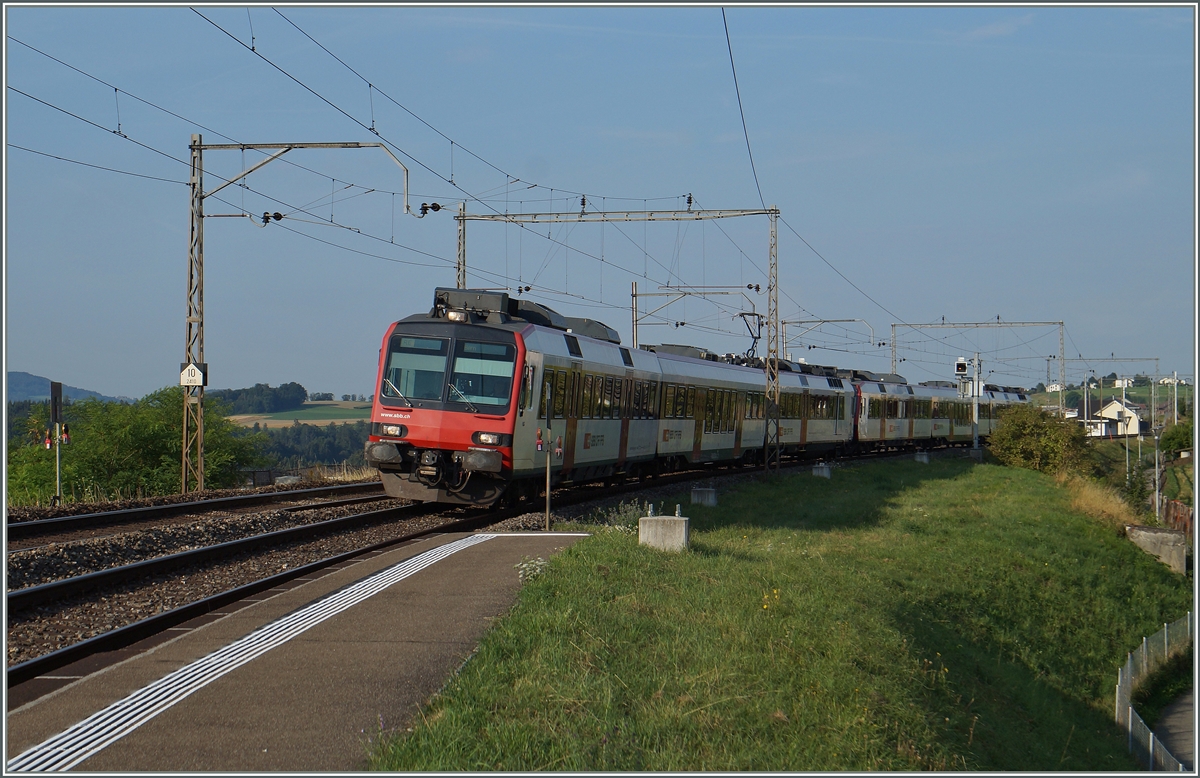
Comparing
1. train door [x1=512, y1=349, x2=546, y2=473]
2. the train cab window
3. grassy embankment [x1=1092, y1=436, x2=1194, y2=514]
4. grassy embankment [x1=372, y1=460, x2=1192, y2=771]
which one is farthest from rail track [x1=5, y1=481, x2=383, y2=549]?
grassy embankment [x1=1092, y1=436, x2=1194, y2=514]

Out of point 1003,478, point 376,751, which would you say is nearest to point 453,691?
point 376,751

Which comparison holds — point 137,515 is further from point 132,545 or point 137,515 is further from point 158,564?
point 158,564

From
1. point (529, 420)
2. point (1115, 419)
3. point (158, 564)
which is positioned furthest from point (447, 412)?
point (1115, 419)

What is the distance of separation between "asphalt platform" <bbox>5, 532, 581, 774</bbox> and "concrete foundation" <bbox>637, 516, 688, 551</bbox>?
3.62 metres

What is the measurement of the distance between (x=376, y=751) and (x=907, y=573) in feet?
42.7

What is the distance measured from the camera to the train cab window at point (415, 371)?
17.8 meters

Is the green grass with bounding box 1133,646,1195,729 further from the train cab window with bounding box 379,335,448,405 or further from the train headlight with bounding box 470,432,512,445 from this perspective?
the train cab window with bounding box 379,335,448,405

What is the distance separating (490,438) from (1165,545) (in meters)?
22.1

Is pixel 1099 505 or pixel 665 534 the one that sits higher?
pixel 665 534

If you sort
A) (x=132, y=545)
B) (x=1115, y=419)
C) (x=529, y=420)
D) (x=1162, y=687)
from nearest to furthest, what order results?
1. (x=132, y=545)
2. (x=529, y=420)
3. (x=1162, y=687)
4. (x=1115, y=419)

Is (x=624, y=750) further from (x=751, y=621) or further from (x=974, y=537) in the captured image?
(x=974, y=537)

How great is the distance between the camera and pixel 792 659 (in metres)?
8.56

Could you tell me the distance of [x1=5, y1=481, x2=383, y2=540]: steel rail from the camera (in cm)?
1457

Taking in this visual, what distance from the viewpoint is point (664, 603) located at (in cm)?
1013
